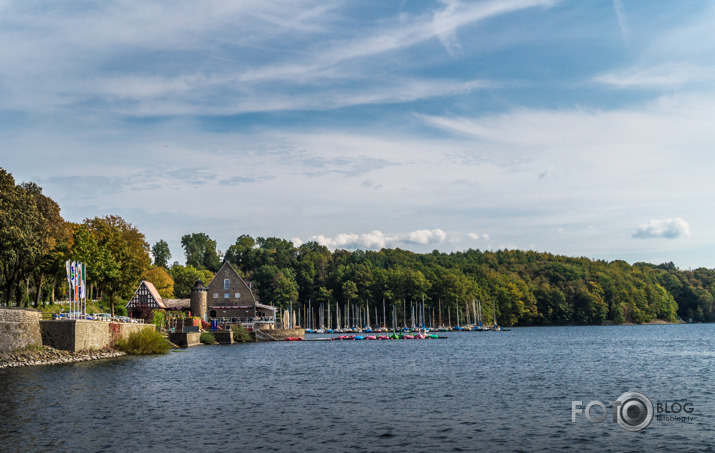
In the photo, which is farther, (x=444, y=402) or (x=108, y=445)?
(x=444, y=402)

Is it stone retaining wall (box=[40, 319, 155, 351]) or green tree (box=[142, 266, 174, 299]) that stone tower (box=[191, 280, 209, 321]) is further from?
stone retaining wall (box=[40, 319, 155, 351])

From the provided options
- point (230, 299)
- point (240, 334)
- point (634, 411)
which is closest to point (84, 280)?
point (240, 334)

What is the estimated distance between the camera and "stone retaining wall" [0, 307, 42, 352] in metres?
46.2

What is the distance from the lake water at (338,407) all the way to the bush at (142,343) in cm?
872

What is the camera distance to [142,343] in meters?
64.2

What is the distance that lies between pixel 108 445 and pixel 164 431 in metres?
2.85

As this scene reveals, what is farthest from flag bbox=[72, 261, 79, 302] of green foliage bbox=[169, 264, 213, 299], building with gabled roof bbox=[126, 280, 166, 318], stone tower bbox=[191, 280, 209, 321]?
green foliage bbox=[169, 264, 213, 299]

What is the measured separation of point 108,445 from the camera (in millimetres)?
22625

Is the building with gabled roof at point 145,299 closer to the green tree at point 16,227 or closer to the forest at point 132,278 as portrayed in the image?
the forest at point 132,278

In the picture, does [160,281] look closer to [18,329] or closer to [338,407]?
[18,329]

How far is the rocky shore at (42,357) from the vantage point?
4590cm

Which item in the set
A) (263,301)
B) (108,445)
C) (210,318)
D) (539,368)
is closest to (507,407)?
(108,445)

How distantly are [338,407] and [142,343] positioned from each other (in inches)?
1547

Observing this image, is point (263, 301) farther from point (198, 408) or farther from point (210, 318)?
point (198, 408)
